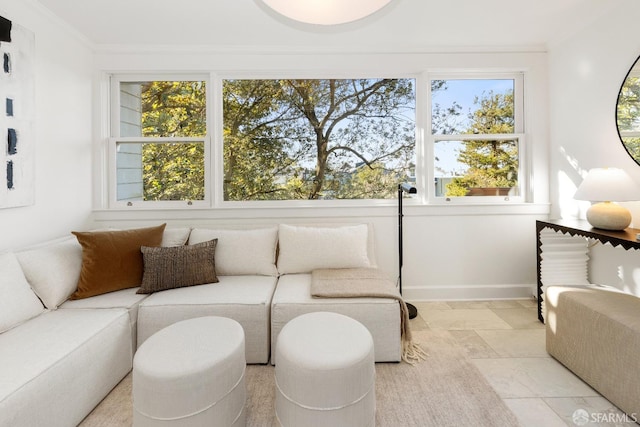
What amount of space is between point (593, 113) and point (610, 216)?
905 millimetres

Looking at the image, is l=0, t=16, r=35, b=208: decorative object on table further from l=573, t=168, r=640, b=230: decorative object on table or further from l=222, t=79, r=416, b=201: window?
l=573, t=168, r=640, b=230: decorative object on table

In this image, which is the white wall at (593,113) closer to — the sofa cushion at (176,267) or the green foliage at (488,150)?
the green foliage at (488,150)

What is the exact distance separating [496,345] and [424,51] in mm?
2581

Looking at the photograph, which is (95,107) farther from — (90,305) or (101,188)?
(90,305)

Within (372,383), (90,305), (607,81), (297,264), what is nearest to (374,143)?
(297,264)

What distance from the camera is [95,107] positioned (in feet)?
9.87

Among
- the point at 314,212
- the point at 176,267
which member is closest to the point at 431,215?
the point at 314,212

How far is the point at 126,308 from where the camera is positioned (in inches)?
80.9

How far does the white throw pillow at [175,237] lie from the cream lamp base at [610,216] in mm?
3047

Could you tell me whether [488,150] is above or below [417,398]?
above

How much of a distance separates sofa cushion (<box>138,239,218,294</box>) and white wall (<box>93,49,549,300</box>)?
2.26 ft

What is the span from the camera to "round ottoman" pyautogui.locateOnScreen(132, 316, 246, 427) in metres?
1.33

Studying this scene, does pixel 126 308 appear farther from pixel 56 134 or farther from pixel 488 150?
pixel 488 150

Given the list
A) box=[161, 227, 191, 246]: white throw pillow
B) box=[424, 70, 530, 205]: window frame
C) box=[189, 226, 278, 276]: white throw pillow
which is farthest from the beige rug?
box=[424, 70, 530, 205]: window frame
